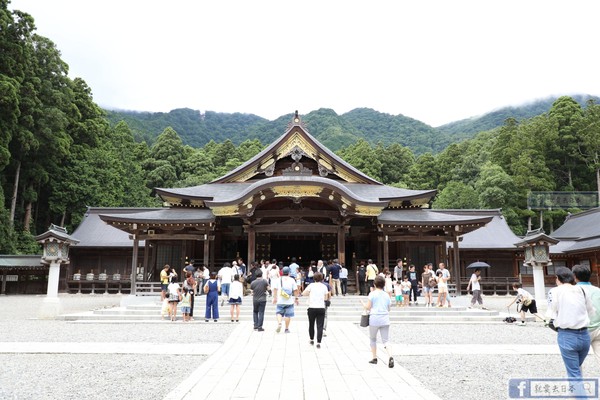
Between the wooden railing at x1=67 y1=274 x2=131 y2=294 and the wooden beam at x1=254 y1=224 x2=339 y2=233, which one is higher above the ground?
the wooden beam at x1=254 y1=224 x2=339 y2=233

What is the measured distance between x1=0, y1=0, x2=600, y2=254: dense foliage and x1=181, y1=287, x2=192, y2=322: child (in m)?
21.3

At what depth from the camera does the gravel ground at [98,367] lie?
220 inches

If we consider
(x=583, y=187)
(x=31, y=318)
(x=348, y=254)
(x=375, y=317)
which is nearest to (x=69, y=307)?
(x=31, y=318)

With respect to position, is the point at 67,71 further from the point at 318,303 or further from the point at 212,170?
the point at 318,303

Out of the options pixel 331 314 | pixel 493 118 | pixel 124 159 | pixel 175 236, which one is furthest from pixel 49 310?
pixel 493 118

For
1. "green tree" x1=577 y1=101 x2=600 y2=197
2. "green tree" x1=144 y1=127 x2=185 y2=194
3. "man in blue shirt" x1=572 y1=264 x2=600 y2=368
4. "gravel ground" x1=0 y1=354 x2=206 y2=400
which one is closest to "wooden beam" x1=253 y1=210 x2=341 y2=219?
"gravel ground" x1=0 y1=354 x2=206 y2=400

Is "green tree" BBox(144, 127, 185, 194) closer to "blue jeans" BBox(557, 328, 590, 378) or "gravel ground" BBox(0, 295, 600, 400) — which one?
"gravel ground" BBox(0, 295, 600, 400)

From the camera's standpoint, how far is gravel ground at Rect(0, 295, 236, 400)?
18.3 feet

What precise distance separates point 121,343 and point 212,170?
49134 millimetres

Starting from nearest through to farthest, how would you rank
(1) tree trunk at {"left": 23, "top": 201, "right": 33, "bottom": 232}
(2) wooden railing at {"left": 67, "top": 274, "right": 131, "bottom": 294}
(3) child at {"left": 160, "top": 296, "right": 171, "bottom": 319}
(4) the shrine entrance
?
1. (3) child at {"left": 160, "top": 296, "right": 171, "bottom": 319}
2. (4) the shrine entrance
3. (2) wooden railing at {"left": 67, "top": 274, "right": 131, "bottom": 294}
4. (1) tree trunk at {"left": 23, "top": 201, "right": 33, "bottom": 232}

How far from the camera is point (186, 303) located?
42.5 ft

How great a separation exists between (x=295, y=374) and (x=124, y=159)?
145ft

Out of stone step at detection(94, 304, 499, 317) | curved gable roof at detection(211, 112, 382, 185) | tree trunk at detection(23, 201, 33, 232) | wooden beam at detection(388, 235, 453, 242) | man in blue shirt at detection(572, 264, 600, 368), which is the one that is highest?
curved gable roof at detection(211, 112, 382, 185)

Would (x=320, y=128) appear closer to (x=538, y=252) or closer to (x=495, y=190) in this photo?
(x=495, y=190)
